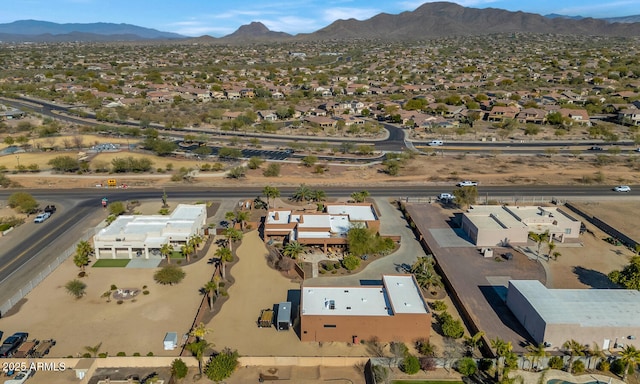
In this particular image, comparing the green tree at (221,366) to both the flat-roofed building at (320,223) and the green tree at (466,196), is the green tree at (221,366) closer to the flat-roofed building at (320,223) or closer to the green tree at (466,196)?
the flat-roofed building at (320,223)

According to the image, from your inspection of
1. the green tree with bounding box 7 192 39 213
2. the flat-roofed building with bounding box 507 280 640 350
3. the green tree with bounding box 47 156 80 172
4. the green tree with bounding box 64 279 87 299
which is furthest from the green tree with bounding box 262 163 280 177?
the flat-roofed building with bounding box 507 280 640 350

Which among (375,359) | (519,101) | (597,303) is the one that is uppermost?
(519,101)

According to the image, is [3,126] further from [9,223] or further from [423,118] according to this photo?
[423,118]

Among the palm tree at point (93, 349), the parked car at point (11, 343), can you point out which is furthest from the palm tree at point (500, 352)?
the parked car at point (11, 343)

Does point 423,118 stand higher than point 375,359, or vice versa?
point 423,118

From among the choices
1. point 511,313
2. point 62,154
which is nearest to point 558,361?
point 511,313

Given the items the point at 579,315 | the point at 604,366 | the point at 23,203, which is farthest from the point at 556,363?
the point at 23,203

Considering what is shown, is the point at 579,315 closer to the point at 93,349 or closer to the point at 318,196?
the point at 318,196
